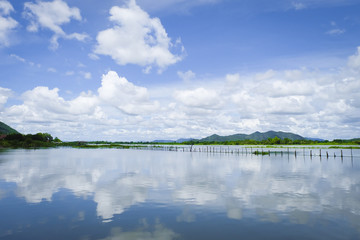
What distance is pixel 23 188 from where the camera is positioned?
29.2 meters

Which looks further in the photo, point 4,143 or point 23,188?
point 4,143

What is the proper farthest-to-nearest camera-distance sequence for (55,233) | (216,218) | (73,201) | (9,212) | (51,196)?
1. (51,196)
2. (73,201)
3. (9,212)
4. (216,218)
5. (55,233)

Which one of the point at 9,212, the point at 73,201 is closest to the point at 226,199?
the point at 73,201

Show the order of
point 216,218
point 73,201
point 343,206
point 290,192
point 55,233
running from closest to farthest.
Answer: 1. point 55,233
2. point 216,218
3. point 343,206
4. point 73,201
5. point 290,192

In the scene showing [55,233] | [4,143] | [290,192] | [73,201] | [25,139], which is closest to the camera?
[55,233]

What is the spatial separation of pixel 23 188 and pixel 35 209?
10.8 metres

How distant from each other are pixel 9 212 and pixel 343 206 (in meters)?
27.6

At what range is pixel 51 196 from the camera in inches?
993

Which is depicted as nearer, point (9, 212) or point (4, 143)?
point (9, 212)

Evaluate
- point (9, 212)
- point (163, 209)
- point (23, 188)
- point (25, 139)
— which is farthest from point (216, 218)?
point (25, 139)

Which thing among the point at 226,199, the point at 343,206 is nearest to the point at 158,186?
the point at 226,199

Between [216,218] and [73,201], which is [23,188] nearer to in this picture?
[73,201]

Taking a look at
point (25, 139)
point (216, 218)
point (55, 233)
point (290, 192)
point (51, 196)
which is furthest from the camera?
point (25, 139)

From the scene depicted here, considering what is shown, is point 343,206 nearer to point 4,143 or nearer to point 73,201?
point 73,201
